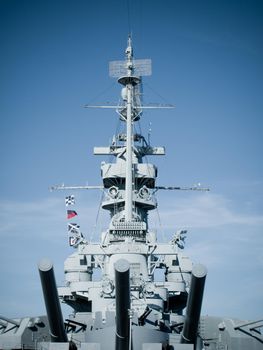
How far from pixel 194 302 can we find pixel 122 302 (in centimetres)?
141

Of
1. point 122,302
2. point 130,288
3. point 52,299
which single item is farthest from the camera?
point 130,288

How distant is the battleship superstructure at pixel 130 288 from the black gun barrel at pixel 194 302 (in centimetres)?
2

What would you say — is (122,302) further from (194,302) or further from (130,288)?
(130,288)

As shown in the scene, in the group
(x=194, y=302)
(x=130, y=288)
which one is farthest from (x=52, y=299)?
(x=130, y=288)

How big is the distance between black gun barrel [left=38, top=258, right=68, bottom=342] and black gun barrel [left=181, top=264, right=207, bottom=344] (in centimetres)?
267

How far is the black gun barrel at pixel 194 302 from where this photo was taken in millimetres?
9703

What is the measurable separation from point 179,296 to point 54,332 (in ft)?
29.0

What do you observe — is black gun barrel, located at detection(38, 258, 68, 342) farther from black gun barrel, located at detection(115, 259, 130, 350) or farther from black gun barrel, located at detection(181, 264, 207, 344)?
black gun barrel, located at detection(181, 264, 207, 344)

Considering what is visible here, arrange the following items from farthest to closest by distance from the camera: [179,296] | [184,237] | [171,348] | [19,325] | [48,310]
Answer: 1. [184,237]
2. [179,296]
3. [19,325]
4. [171,348]
5. [48,310]

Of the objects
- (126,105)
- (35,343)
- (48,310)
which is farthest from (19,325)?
(126,105)

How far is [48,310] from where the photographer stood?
1073 centimetres

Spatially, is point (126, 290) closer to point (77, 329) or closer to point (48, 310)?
point (48, 310)

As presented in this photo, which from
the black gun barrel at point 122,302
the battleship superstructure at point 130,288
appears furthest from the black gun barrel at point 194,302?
the black gun barrel at point 122,302

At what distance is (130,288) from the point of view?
46.9 ft
